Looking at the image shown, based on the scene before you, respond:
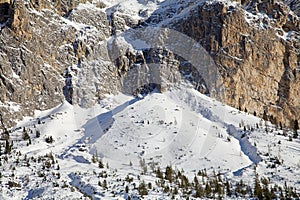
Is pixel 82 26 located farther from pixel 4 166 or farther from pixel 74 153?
pixel 4 166

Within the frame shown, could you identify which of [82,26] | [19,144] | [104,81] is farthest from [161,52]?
[19,144]

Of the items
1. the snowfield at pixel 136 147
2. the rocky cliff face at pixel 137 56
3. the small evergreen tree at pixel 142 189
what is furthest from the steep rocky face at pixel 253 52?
the small evergreen tree at pixel 142 189

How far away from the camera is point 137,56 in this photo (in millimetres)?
89125

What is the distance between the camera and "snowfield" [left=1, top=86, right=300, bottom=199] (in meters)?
41.0

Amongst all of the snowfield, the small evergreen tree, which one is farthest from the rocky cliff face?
the small evergreen tree

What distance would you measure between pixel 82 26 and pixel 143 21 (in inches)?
581

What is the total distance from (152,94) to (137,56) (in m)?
13.1

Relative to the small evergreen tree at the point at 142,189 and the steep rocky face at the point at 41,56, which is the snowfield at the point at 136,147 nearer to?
the small evergreen tree at the point at 142,189

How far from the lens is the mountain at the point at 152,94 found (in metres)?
49.2

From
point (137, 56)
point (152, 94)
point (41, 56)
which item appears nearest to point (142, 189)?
point (152, 94)

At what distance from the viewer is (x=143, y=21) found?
326 ft

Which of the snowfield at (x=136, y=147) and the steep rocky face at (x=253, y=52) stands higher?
the steep rocky face at (x=253, y=52)

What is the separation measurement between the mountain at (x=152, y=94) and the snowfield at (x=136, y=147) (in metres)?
0.20

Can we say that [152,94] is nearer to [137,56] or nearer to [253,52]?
[137,56]
